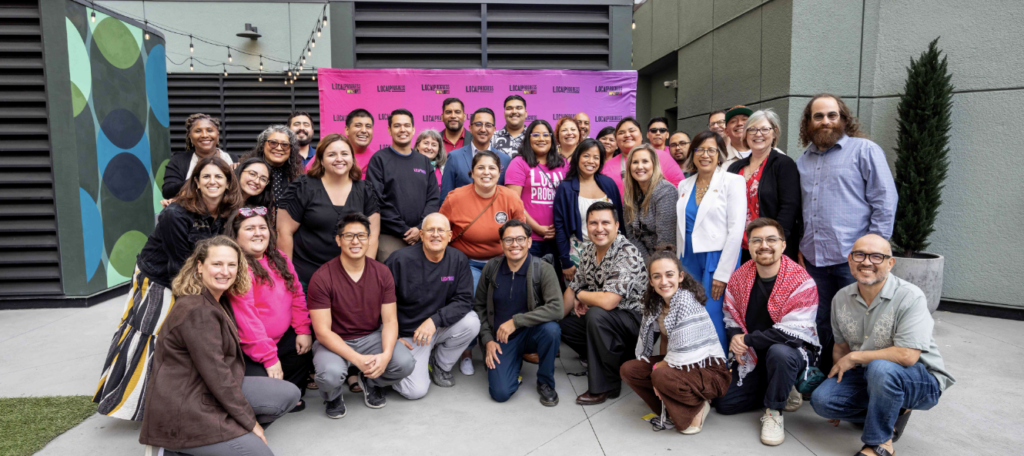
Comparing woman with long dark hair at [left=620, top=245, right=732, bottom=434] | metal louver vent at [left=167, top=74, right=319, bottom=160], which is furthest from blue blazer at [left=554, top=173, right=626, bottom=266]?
metal louver vent at [left=167, top=74, right=319, bottom=160]

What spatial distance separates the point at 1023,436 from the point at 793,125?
3.63 meters

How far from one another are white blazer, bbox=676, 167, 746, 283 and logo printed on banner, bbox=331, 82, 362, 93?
4011 millimetres

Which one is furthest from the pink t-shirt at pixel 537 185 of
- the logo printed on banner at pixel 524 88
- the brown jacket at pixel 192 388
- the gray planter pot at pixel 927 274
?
the gray planter pot at pixel 927 274

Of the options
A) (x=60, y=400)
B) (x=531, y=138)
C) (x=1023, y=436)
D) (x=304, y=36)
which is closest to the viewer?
(x=1023, y=436)

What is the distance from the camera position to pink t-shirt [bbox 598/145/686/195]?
A: 420 centimetres

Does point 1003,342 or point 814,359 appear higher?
point 814,359

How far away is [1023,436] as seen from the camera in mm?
2816

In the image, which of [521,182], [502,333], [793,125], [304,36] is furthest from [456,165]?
[304,36]

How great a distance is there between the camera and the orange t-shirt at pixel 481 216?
12.8ft

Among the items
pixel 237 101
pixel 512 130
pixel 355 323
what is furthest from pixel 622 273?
pixel 237 101

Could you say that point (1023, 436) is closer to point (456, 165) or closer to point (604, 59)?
point (456, 165)

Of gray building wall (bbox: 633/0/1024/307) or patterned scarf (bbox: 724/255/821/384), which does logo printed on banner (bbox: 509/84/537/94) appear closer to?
gray building wall (bbox: 633/0/1024/307)

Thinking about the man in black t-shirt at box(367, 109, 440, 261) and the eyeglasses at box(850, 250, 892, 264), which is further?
the man in black t-shirt at box(367, 109, 440, 261)

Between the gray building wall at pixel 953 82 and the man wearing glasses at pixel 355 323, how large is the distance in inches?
184
